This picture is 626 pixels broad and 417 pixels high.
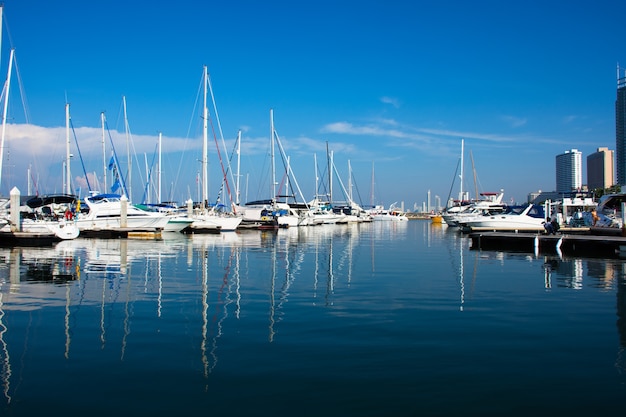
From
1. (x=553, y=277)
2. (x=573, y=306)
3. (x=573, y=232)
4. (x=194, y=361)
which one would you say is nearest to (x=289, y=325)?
(x=194, y=361)

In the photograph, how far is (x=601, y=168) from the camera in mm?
187500

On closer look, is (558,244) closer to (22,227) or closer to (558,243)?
(558,243)

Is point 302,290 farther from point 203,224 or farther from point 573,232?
point 203,224

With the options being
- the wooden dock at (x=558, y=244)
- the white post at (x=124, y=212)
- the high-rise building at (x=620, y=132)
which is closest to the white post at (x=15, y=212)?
the white post at (x=124, y=212)

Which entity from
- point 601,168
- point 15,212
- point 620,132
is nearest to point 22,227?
point 15,212

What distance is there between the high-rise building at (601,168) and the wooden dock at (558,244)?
6402 inches

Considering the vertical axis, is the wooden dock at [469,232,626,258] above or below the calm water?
above

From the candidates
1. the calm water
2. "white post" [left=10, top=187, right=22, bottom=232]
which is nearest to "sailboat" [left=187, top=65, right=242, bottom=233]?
"white post" [left=10, top=187, right=22, bottom=232]

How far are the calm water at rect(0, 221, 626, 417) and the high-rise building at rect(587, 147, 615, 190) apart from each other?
186525 millimetres

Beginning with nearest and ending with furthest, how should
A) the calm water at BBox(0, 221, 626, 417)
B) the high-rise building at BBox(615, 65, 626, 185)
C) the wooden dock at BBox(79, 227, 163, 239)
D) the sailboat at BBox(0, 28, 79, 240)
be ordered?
the calm water at BBox(0, 221, 626, 417) → the sailboat at BBox(0, 28, 79, 240) → the wooden dock at BBox(79, 227, 163, 239) → the high-rise building at BBox(615, 65, 626, 185)

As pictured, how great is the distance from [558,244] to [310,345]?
28.3 meters

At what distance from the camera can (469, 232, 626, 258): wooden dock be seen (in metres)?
31.5

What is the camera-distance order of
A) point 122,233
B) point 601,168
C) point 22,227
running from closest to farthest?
1. point 22,227
2. point 122,233
3. point 601,168

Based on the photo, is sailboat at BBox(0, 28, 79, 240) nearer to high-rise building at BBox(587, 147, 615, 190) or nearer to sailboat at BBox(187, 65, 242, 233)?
sailboat at BBox(187, 65, 242, 233)
